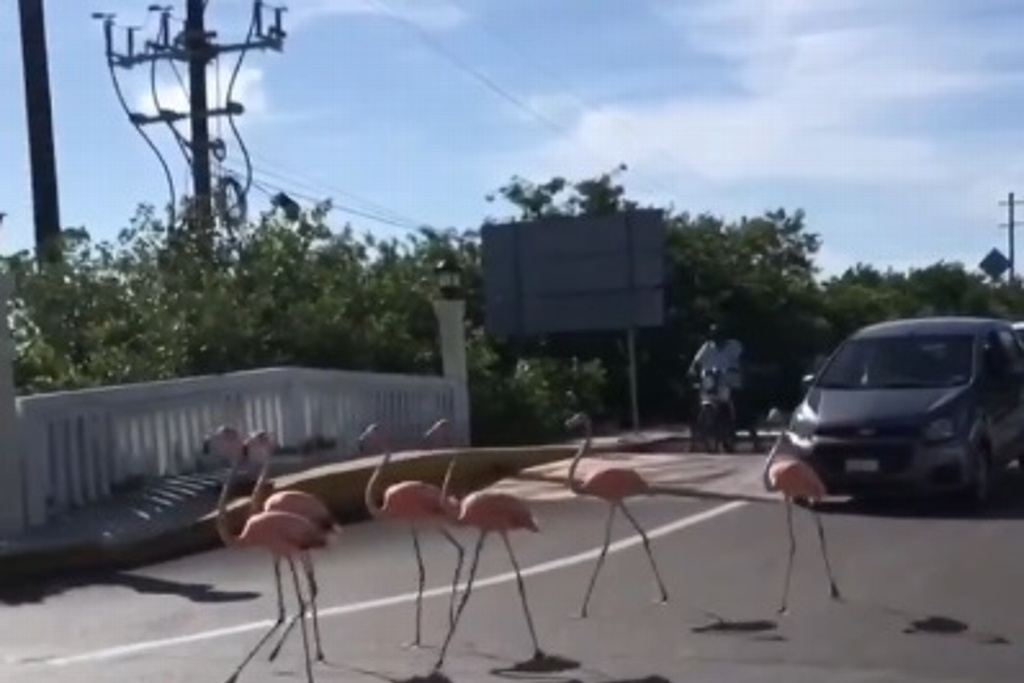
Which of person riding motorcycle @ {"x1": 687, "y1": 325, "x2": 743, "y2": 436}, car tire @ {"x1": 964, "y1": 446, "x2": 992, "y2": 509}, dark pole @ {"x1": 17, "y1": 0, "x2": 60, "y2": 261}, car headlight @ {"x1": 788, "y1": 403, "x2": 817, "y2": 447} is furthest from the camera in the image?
dark pole @ {"x1": 17, "y1": 0, "x2": 60, "y2": 261}

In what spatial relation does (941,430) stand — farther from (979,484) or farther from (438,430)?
(438,430)

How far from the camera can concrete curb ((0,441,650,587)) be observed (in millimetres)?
16562

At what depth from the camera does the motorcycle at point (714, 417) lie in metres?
28.2

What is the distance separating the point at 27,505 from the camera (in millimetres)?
17859

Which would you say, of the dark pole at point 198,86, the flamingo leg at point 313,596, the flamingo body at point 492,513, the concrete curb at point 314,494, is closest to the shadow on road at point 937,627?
the flamingo body at point 492,513

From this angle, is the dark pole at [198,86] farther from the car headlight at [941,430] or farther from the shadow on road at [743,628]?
the shadow on road at [743,628]

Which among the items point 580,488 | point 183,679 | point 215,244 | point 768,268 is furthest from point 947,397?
point 768,268

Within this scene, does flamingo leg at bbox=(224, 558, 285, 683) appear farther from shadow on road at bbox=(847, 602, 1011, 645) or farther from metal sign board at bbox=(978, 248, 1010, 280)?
metal sign board at bbox=(978, 248, 1010, 280)

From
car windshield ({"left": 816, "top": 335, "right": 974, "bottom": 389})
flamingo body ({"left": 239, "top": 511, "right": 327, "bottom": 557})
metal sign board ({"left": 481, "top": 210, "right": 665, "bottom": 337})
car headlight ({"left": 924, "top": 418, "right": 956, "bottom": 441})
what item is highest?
metal sign board ({"left": 481, "top": 210, "right": 665, "bottom": 337})

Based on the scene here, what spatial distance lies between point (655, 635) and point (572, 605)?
4.10ft

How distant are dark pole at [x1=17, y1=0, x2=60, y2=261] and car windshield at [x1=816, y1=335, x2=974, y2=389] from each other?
13.9 m

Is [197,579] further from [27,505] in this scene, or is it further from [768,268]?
[768,268]

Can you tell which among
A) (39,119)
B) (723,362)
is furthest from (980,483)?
(39,119)

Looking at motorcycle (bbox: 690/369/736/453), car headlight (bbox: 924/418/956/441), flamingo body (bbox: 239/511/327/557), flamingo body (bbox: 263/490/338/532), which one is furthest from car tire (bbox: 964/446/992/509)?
motorcycle (bbox: 690/369/736/453)
